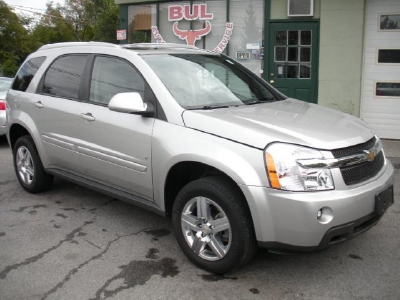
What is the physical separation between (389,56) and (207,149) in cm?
701

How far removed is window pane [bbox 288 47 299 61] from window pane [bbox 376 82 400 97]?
5.73 ft

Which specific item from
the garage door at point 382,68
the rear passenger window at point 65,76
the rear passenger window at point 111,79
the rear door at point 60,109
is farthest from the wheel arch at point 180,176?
the garage door at point 382,68

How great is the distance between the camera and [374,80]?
930 centimetres

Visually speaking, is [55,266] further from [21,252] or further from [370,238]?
[370,238]

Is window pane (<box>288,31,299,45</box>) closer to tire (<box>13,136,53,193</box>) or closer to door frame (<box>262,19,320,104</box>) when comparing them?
door frame (<box>262,19,320,104</box>)

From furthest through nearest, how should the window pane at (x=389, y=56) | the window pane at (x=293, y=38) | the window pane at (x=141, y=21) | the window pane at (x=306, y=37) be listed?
the window pane at (x=141, y=21) → the window pane at (x=293, y=38) → the window pane at (x=306, y=37) → the window pane at (x=389, y=56)

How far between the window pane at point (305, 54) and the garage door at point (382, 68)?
1.13 m

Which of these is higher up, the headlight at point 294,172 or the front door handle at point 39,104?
the front door handle at point 39,104

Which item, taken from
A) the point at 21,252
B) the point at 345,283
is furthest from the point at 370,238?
the point at 21,252

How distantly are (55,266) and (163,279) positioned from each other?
0.92m

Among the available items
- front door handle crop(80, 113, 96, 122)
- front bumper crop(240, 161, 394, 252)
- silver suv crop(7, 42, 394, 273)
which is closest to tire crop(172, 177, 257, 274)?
silver suv crop(7, 42, 394, 273)

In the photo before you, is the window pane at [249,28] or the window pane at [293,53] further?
the window pane at [249,28]

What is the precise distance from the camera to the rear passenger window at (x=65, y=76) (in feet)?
15.7

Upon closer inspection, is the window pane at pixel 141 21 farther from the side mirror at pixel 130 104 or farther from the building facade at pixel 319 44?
the side mirror at pixel 130 104
